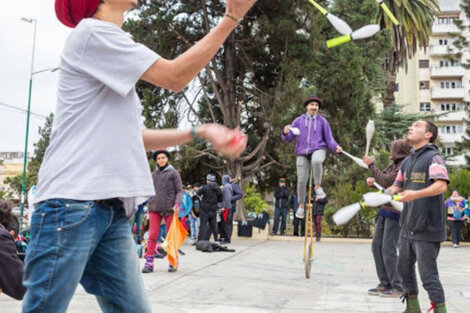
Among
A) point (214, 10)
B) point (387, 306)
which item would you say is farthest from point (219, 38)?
point (214, 10)

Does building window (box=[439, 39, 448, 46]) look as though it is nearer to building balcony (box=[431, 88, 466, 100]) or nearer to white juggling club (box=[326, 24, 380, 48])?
building balcony (box=[431, 88, 466, 100])

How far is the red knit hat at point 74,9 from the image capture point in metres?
2.33

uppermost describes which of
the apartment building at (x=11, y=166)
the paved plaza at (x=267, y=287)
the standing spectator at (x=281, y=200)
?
the apartment building at (x=11, y=166)

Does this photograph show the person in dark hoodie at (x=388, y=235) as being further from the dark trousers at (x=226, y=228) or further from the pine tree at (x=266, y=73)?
the pine tree at (x=266, y=73)

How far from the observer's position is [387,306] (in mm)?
6230

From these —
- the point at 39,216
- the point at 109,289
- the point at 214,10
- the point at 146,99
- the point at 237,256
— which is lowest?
the point at 237,256

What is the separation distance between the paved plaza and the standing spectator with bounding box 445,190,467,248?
5.23m

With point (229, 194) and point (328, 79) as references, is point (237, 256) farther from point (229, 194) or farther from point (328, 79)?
point (328, 79)

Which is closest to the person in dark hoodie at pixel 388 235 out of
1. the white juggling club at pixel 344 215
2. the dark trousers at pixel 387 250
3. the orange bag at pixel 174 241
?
the dark trousers at pixel 387 250

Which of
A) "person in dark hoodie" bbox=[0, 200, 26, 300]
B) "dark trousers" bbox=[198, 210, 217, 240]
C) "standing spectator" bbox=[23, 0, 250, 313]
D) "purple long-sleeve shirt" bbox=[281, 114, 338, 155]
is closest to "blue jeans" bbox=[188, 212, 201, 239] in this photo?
"dark trousers" bbox=[198, 210, 217, 240]

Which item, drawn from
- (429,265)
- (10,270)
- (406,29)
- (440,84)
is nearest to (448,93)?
(440,84)

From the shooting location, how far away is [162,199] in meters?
9.16

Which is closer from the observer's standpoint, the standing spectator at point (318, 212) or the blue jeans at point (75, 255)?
the blue jeans at point (75, 255)

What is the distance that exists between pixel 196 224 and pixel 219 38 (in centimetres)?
1459
